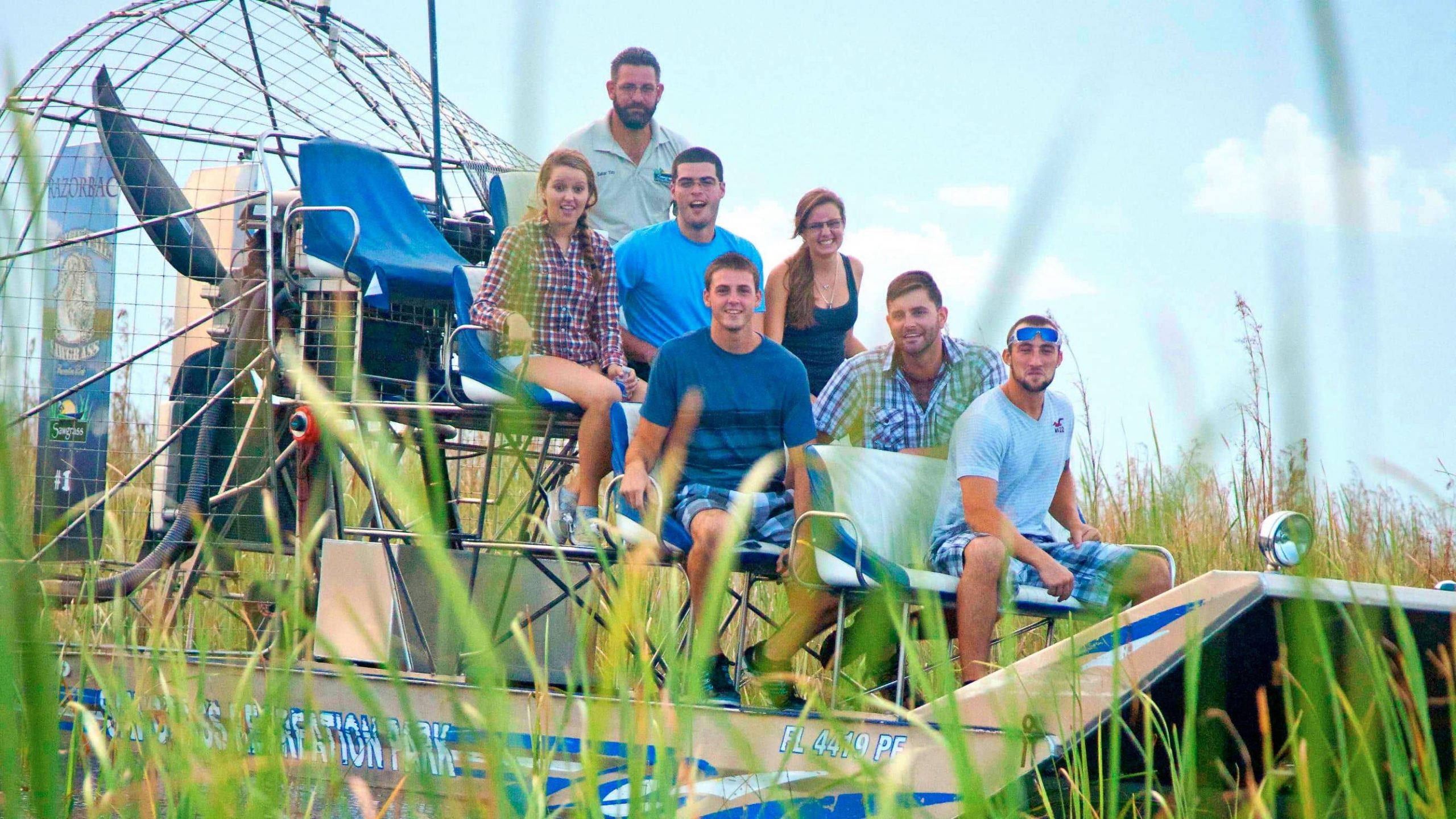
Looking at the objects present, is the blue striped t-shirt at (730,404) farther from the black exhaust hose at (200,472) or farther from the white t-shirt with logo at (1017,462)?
the black exhaust hose at (200,472)

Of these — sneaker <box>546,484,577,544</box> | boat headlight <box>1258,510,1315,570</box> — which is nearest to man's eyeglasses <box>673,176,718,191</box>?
sneaker <box>546,484,577,544</box>

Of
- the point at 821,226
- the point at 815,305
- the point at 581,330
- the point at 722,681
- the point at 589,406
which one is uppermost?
the point at 821,226

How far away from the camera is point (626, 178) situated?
5262mm

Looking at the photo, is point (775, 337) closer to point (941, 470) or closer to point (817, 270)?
point (817, 270)

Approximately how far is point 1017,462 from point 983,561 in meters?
0.46

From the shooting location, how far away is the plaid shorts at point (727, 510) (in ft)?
12.5

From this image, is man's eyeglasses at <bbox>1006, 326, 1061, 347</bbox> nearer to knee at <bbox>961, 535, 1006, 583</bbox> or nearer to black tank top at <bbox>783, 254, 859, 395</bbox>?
knee at <bbox>961, 535, 1006, 583</bbox>

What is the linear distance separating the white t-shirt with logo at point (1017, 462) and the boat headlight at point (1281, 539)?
2.73 ft

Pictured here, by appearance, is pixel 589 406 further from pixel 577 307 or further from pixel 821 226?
pixel 821 226

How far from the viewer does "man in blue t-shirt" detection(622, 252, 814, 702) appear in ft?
12.8

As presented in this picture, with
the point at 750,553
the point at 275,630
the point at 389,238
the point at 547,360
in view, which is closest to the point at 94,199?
the point at 389,238

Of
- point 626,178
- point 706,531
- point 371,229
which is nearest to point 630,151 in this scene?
point 626,178

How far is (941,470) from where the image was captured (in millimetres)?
585

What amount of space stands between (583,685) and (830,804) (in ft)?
6.58
